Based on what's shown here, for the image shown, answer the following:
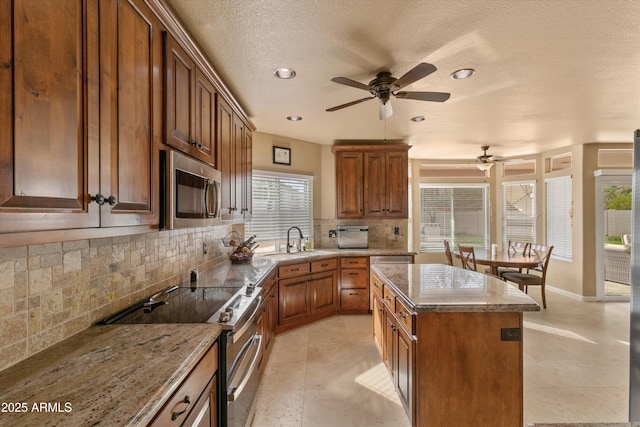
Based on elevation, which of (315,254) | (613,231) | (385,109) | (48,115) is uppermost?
(385,109)

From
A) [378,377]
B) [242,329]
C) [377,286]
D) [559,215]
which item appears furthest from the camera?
[559,215]

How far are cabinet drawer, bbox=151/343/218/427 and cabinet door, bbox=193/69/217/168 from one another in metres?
1.28

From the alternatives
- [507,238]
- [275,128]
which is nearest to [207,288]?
[275,128]

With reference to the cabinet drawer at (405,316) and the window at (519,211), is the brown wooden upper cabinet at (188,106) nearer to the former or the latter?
the cabinet drawer at (405,316)

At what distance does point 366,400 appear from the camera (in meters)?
2.29

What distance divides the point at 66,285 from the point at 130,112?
0.79 m

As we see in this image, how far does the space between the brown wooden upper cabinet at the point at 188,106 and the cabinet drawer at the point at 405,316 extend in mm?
1712

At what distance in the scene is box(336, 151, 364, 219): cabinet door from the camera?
4.68 meters

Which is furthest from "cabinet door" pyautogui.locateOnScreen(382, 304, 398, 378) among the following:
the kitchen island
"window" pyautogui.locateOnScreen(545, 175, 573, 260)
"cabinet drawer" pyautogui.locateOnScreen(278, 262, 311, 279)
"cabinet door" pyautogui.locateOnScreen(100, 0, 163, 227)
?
"window" pyautogui.locateOnScreen(545, 175, 573, 260)

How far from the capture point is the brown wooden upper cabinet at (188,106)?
159 cm

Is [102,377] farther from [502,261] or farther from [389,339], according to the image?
[502,261]

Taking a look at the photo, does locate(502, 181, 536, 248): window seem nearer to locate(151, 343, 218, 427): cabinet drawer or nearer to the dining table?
the dining table

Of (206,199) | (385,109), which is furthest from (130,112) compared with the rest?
(385,109)

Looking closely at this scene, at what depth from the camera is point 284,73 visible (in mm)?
2404
